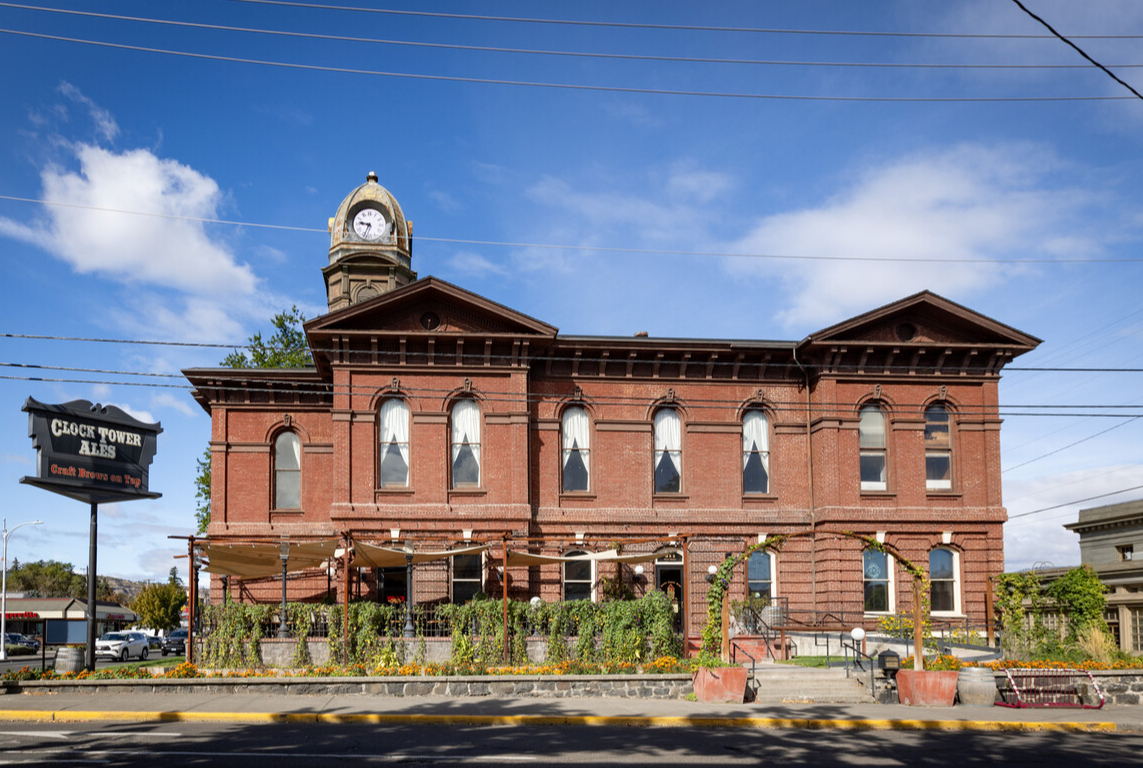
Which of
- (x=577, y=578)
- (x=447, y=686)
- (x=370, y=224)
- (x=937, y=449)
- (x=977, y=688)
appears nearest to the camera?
(x=977, y=688)

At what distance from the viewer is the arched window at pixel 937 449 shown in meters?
29.2

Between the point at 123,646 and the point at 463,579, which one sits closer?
the point at 463,579

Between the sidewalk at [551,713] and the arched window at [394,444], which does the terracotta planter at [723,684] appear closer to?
the sidewalk at [551,713]

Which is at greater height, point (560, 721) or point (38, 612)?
point (560, 721)

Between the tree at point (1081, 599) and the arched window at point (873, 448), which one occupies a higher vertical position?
the arched window at point (873, 448)

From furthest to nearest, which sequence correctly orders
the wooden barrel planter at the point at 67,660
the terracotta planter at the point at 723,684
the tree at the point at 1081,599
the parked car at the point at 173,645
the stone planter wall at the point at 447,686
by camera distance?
the parked car at the point at 173,645 → the tree at the point at 1081,599 → the wooden barrel planter at the point at 67,660 → the stone planter wall at the point at 447,686 → the terracotta planter at the point at 723,684

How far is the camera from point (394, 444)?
28.0 m

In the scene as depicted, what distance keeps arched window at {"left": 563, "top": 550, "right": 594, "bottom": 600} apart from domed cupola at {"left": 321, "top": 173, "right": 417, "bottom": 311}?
20.1 m

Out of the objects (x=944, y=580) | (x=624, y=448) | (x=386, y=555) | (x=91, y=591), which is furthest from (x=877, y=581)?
(x=91, y=591)

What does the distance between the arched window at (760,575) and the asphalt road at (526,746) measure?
1274 cm

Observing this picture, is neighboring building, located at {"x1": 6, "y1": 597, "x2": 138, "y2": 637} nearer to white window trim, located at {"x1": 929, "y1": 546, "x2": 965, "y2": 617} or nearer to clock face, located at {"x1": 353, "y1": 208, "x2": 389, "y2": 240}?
clock face, located at {"x1": 353, "y1": 208, "x2": 389, "y2": 240}

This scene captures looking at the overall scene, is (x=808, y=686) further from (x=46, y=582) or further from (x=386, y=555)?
(x=46, y=582)

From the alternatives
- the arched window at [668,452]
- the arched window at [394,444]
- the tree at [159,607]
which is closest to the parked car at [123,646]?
the arched window at [394,444]

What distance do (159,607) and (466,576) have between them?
72028mm
